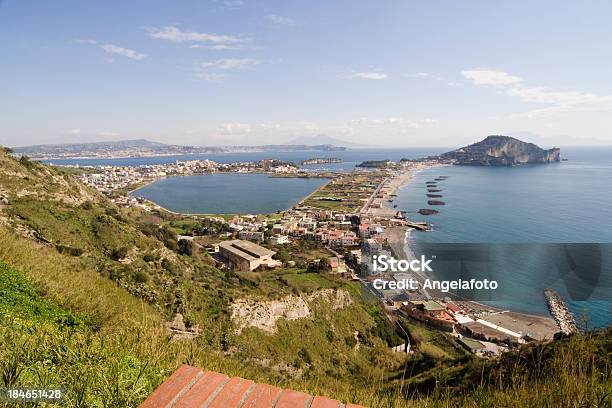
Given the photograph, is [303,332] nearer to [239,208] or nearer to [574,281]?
[574,281]

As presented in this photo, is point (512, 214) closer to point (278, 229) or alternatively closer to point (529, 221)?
point (529, 221)

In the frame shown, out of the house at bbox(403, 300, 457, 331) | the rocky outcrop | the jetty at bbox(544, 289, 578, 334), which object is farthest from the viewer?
the jetty at bbox(544, 289, 578, 334)

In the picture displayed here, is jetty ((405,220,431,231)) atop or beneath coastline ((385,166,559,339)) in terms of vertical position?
atop

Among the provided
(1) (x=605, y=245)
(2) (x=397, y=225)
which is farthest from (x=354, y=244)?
(1) (x=605, y=245)

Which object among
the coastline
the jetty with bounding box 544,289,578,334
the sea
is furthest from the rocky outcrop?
the jetty with bounding box 544,289,578,334

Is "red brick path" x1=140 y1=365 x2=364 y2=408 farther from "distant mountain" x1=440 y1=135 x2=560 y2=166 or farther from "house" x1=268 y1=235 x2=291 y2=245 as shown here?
"distant mountain" x1=440 y1=135 x2=560 y2=166

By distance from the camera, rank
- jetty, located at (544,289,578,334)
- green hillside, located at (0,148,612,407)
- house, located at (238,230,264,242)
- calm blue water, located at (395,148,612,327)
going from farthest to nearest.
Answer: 1. house, located at (238,230,264,242)
2. calm blue water, located at (395,148,612,327)
3. jetty, located at (544,289,578,334)
4. green hillside, located at (0,148,612,407)

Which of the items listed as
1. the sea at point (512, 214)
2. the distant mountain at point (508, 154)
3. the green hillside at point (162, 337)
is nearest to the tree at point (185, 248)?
the green hillside at point (162, 337)
